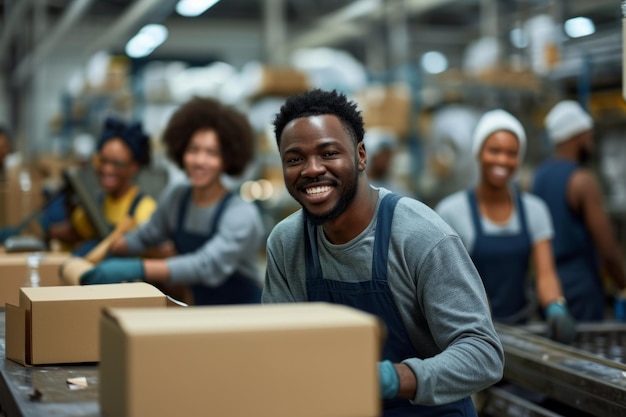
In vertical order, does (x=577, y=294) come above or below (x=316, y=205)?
below

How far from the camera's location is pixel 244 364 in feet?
4.47

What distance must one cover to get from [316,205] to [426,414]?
0.50m

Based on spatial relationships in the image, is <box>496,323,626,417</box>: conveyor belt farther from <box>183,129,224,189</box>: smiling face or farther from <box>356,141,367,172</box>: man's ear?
<box>183,129,224,189</box>: smiling face

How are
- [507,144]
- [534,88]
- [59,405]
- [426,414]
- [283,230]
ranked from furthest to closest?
[534,88], [507,144], [283,230], [426,414], [59,405]

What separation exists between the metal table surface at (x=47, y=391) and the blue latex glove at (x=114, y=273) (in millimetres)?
678

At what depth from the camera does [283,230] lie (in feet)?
6.97

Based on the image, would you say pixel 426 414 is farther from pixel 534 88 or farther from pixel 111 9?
pixel 111 9

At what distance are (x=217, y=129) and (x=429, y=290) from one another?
2173 mm

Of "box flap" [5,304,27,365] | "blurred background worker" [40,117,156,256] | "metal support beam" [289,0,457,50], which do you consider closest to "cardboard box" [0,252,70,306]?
"box flap" [5,304,27,365]

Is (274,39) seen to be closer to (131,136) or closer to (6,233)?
(6,233)

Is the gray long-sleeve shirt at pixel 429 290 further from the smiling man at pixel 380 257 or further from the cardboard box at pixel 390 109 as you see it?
the cardboard box at pixel 390 109

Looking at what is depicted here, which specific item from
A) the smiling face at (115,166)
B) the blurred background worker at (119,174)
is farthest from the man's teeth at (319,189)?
the smiling face at (115,166)

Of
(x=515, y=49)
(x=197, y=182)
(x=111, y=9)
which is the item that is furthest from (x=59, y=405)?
(x=111, y=9)

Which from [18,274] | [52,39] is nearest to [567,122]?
[18,274]
